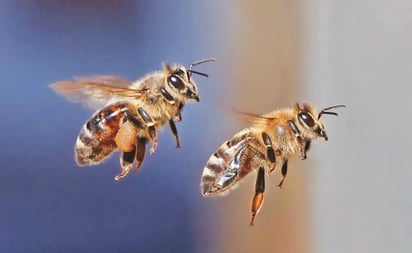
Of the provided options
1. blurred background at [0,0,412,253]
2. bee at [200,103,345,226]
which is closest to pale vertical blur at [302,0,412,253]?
blurred background at [0,0,412,253]

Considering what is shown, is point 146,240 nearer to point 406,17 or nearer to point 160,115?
point 160,115

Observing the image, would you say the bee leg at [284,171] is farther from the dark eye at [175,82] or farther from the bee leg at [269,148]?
the dark eye at [175,82]

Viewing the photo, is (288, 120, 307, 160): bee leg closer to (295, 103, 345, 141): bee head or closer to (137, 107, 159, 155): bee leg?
(295, 103, 345, 141): bee head

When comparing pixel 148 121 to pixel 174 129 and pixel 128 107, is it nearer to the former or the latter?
pixel 128 107

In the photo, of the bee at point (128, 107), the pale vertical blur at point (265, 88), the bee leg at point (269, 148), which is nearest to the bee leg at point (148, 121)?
the bee at point (128, 107)

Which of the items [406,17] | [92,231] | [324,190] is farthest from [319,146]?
[92,231]

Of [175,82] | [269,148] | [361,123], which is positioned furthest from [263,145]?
[361,123]
